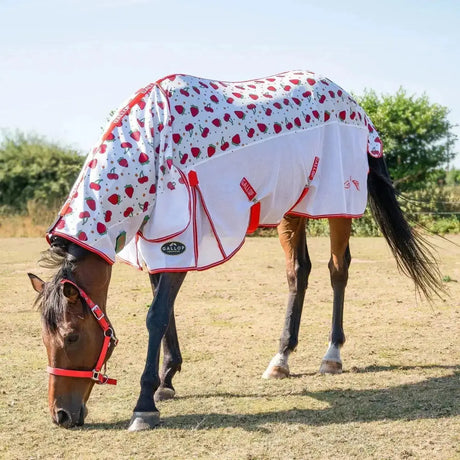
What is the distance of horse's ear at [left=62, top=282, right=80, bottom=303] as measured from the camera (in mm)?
4090

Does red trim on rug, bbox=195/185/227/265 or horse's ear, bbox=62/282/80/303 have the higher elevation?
red trim on rug, bbox=195/185/227/265

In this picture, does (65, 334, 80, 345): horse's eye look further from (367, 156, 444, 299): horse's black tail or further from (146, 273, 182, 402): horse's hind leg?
(367, 156, 444, 299): horse's black tail

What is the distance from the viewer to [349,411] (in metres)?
4.69

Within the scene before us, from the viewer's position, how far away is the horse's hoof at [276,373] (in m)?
5.62

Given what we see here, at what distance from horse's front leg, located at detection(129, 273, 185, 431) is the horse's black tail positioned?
2.46 metres

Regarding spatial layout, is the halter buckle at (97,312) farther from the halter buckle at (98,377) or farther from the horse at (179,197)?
the halter buckle at (98,377)

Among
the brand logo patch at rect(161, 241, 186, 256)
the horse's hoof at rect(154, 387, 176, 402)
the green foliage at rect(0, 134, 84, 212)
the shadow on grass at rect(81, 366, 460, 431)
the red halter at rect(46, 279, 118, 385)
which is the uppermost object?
the green foliage at rect(0, 134, 84, 212)

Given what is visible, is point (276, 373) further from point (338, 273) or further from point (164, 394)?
point (338, 273)

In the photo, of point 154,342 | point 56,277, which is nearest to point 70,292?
point 56,277

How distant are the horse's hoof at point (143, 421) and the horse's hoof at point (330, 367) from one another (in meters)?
1.77

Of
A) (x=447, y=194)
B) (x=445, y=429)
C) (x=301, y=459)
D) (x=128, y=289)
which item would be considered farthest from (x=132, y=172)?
(x=447, y=194)

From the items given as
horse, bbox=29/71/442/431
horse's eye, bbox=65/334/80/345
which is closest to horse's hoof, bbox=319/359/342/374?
horse, bbox=29/71/442/431

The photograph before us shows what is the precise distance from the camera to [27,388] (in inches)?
211

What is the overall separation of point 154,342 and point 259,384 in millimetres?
1247
